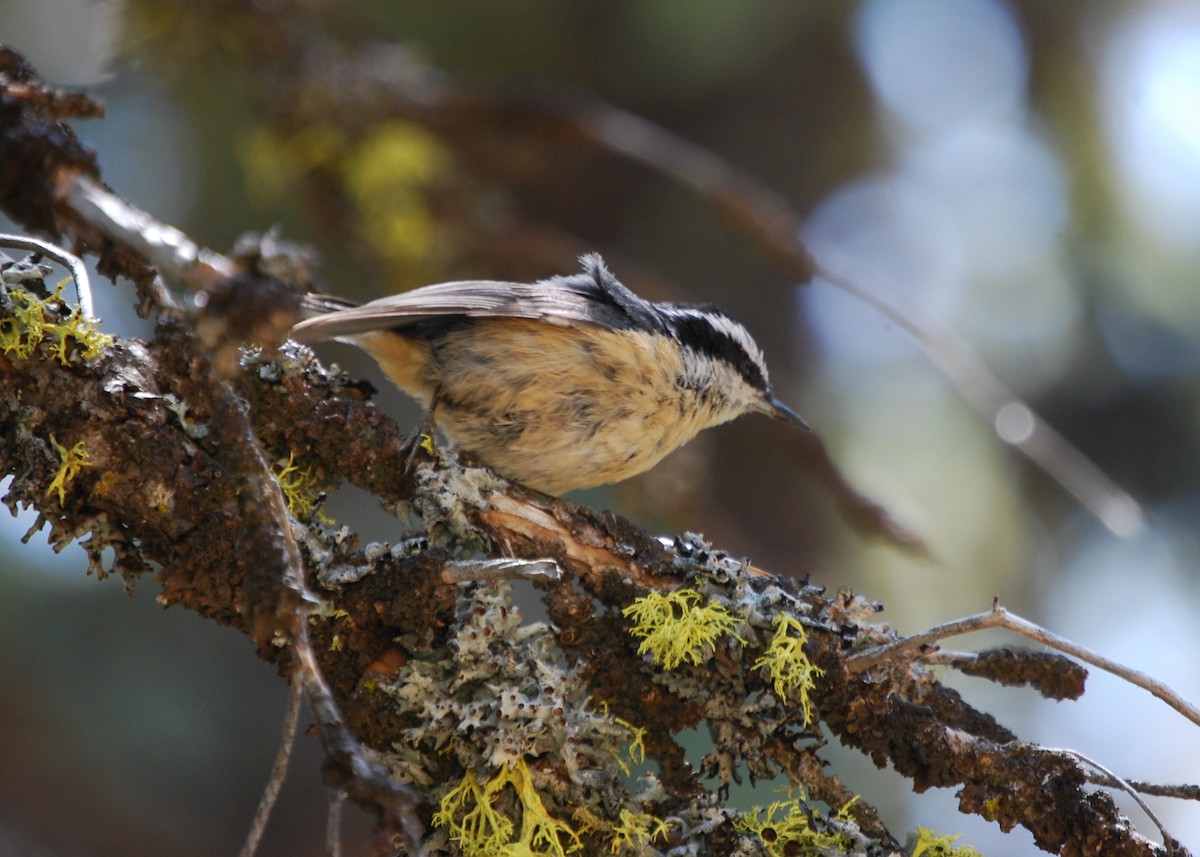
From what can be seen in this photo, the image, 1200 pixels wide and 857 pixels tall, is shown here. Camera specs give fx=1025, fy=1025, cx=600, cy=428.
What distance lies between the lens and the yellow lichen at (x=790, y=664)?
6.19 ft

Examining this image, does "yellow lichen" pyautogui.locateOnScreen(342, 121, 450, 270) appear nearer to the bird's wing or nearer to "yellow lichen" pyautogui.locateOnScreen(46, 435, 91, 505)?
the bird's wing

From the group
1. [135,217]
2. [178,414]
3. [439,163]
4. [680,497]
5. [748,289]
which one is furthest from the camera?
[748,289]

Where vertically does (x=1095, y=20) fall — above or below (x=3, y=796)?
above

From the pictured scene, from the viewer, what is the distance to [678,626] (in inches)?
76.9

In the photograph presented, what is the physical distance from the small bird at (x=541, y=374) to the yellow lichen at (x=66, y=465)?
1004 millimetres

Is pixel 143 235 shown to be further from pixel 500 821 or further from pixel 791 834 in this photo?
pixel 791 834

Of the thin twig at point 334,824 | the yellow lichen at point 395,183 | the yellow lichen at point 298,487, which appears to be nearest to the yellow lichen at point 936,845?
the thin twig at point 334,824

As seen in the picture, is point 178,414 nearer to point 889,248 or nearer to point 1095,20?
point 889,248

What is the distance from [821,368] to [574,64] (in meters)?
1.69

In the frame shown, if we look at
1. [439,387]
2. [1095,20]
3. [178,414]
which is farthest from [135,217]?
[1095,20]

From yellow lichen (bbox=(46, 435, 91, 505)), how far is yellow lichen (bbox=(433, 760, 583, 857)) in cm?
83

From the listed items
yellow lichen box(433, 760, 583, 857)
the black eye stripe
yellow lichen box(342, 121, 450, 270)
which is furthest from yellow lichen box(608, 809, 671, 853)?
yellow lichen box(342, 121, 450, 270)

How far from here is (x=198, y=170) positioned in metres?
4.34

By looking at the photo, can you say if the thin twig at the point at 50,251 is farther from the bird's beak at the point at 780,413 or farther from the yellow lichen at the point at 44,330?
the bird's beak at the point at 780,413
